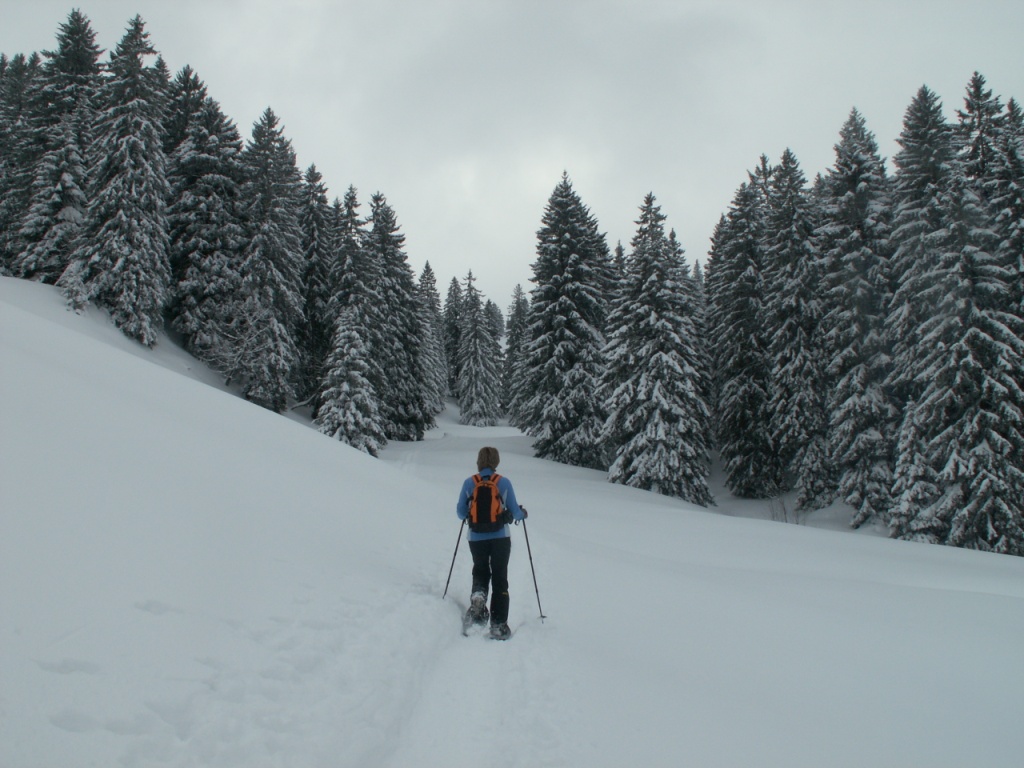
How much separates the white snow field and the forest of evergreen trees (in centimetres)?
1203

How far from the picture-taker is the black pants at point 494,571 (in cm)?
613

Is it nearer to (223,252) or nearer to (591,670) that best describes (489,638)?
(591,670)

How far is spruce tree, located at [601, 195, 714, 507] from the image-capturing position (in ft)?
71.3

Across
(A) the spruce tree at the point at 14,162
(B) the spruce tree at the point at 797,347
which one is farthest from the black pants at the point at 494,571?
(A) the spruce tree at the point at 14,162

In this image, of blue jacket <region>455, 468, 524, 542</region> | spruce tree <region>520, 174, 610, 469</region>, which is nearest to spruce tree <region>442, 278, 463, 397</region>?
spruce tree <region>520, 174, 610, 469</region>

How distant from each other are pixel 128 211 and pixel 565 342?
71.1ft

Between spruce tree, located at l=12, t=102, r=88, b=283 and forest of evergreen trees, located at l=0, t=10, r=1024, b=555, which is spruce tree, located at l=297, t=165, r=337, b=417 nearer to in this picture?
forest of evergreen trees, located at l=0, t=10, r=1024, b=555

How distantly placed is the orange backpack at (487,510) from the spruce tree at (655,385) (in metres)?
16.3

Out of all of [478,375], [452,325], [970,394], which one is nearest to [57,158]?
[478,375]

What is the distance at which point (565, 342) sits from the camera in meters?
25.8

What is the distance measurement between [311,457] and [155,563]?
7.01 meters

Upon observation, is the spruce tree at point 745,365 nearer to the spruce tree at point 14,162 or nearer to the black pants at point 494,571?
the black pants at point 494,571

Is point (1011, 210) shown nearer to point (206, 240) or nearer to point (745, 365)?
point (745, 365)

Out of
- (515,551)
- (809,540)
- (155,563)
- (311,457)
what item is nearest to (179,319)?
(311,457)
